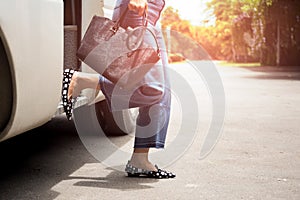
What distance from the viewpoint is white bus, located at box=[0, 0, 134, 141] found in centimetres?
253

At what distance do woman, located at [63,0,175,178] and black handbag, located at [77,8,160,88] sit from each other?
0.29 feet

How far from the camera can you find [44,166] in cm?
397

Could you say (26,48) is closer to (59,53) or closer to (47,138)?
(59,53)

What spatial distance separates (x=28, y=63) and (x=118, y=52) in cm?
85

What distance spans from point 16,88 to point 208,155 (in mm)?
2130

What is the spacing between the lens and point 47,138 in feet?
17.1

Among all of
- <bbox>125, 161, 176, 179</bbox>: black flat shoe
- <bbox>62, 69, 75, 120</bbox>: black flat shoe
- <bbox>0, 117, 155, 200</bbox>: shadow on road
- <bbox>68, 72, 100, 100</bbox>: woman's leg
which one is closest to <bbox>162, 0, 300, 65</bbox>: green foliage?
<bbox>0, 117, 155, 200</bbox>: shadow on road

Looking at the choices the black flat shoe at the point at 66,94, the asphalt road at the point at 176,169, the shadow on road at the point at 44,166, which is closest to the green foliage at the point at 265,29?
the asphalt road at the point at 176,169

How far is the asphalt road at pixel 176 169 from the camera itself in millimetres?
3264

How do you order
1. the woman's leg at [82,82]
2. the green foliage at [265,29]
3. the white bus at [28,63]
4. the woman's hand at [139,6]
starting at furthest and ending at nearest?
the green foliage at [265,29] < the woman's leg at [82,82] < the woman's hand at [139,6] < the white bus at [28,63]

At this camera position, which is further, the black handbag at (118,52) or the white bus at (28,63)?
the black handbag at (118,52)

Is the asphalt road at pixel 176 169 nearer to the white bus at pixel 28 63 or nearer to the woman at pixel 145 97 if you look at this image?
the woman at pixel 145 97

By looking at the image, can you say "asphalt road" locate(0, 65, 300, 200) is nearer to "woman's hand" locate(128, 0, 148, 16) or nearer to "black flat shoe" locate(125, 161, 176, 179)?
"black flat shoe" locate(125, 161, 176, 179)

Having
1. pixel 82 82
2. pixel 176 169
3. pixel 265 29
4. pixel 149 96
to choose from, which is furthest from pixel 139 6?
pixel 265 29
